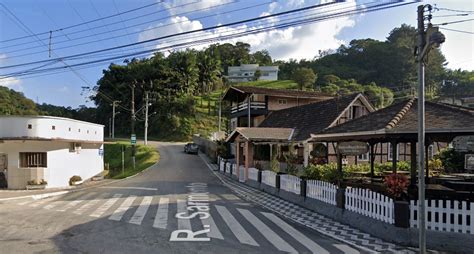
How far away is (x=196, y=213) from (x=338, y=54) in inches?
3737

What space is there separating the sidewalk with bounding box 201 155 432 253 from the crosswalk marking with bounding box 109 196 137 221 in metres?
5.18

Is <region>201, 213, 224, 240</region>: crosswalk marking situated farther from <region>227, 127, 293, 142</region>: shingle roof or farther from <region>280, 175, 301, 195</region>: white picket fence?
<region>227, 127, 293, 142</region>: shingle roof

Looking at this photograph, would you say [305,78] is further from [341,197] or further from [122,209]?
[341,197]

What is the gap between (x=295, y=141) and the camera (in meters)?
25.0

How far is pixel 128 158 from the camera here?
44.8 meters

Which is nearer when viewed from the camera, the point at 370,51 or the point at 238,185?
the point at 238,185

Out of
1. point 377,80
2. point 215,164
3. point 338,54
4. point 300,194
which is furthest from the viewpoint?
point 338,54

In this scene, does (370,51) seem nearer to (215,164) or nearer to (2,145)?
(215,164)

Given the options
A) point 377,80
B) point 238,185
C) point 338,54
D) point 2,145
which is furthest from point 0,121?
point 338,54

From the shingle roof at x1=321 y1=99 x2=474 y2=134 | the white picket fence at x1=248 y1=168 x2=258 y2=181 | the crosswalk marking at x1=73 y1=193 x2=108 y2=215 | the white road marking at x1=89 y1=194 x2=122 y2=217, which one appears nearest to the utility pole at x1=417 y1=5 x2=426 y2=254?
the shingle roof at x1=321 y1=99 x2=474 y2=134

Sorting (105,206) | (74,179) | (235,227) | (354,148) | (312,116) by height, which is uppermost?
(312,116)

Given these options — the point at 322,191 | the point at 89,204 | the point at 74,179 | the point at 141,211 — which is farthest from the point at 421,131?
the point at 74,179

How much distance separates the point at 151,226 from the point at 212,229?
185 centimetres

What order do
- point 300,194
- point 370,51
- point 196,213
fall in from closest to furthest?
point 196,213
point 300,194
point 370,51
